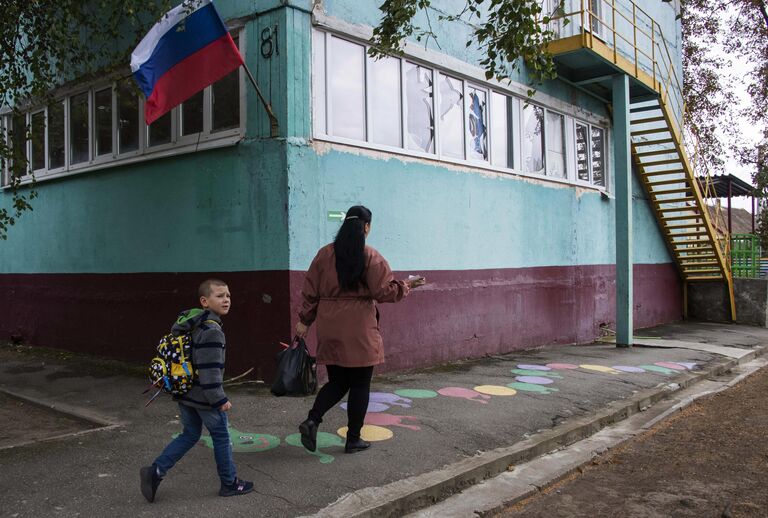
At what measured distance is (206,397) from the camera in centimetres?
371

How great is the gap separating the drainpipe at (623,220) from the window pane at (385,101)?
16.2ft

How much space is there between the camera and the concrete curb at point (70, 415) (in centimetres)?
517

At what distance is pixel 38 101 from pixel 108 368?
4964 millimetres

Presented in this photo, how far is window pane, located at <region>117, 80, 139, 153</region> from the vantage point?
29.0ft

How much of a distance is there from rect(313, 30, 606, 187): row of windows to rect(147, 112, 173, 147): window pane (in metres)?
2.29

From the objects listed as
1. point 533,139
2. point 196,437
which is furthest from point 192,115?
point 533,139

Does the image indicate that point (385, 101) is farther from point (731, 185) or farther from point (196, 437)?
point (731, 185)

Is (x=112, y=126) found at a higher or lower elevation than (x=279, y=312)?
higher

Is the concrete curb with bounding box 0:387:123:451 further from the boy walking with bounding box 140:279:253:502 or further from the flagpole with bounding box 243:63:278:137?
the flagpole with bounding box 243:63:278:137

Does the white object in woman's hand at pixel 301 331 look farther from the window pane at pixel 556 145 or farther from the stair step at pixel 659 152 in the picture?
the stair step at pixel 659 152

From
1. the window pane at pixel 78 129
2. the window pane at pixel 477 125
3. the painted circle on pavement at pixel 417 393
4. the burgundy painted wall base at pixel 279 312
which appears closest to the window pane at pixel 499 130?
the window pane at pixel 477 125

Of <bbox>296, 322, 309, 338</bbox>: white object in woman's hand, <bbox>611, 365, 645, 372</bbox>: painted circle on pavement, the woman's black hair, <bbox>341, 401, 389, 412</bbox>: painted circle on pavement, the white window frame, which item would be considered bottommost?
<bbox>611, 365, 645, 372</bbox>: painted circle on pavement

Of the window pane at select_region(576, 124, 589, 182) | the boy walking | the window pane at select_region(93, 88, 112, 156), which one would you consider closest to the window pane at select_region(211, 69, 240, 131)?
the window pane at select_region(93, 88, 112, 156)

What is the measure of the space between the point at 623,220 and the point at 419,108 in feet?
15.3
